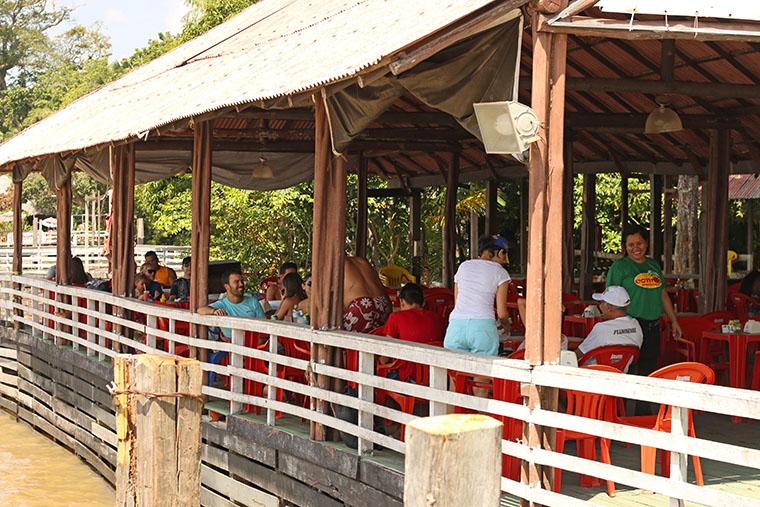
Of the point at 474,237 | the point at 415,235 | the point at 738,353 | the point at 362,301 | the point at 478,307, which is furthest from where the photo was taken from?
the point at 474,237

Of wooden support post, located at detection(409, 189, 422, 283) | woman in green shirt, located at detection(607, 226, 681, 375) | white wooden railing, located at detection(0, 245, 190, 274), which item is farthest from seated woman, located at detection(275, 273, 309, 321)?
white wooden railing, located at detection(0, 245, 190, 274)

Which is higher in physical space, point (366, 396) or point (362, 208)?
point (362, 208)

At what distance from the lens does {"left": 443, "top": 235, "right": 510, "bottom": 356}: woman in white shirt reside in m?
7.39

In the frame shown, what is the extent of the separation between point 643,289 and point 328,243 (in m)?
2.20

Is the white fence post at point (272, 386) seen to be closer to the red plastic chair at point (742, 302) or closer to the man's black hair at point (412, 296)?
the man's black hair at point (412, 296)

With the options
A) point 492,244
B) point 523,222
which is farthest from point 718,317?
point 523,222

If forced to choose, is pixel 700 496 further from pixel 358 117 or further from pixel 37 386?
pixel 37 386

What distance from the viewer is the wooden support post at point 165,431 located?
18.3 feet

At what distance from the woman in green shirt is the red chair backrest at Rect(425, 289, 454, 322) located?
15.1 feet

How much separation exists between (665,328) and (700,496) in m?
6.20

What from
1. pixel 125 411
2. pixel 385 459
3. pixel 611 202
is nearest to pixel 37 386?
pixel 385 459

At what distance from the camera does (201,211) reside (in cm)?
1057

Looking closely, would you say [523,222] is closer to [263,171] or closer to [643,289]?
[263,171]

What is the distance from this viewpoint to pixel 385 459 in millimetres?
7422
